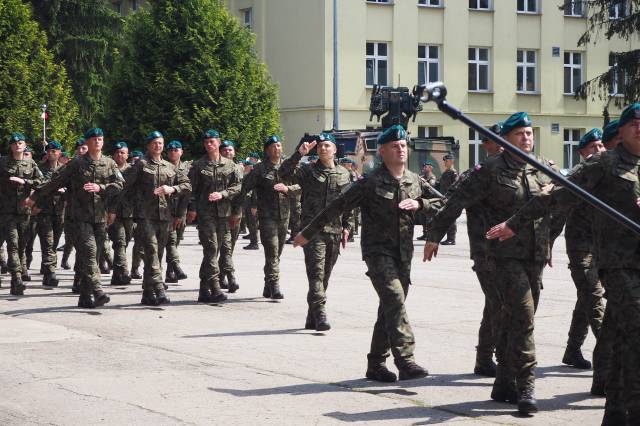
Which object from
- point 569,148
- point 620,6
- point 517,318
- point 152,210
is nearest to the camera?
point 517,318

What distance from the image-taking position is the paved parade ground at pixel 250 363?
7.82 metres

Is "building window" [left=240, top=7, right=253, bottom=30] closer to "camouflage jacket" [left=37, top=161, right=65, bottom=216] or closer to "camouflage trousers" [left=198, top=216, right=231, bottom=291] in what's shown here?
"camouflage jacket" [left=37, top=161, right=65, bottom=216]

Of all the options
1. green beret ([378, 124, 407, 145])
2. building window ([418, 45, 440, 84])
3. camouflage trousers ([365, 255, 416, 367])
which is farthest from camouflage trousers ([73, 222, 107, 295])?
building window ([418, 45, 440, 84])

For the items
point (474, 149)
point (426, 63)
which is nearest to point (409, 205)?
point (426, 63)

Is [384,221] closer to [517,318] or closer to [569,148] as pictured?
[517,318]

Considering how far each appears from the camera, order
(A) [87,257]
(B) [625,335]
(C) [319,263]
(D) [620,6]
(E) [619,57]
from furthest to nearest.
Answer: (D) [620,6] < (E) [619,57] < (A) [87,257] < (C) [319,263] < (B) [625,335]

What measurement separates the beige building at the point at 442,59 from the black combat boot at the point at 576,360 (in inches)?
1421

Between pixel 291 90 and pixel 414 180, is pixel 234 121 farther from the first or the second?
pixel 414 180

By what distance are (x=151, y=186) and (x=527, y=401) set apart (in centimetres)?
756

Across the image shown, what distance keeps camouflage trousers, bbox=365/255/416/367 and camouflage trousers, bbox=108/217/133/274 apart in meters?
8.48

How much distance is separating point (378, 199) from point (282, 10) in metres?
40.2

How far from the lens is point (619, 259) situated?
22.8 feet

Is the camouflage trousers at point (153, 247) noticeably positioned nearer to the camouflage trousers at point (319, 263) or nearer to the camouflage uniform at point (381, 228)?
the camouflage trousers at point (319, 263)

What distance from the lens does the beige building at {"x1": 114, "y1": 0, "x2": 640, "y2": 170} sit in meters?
46.9
